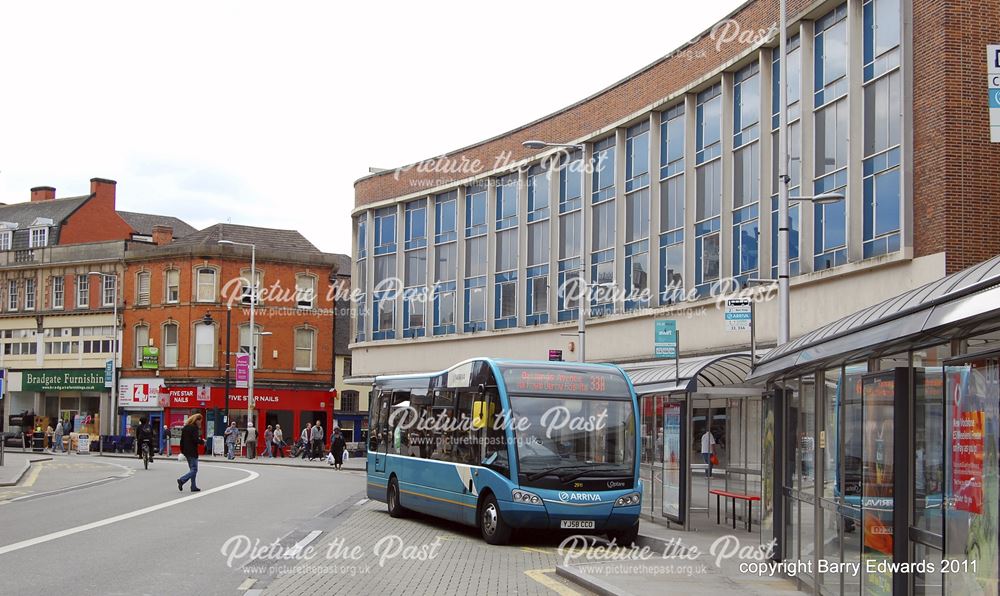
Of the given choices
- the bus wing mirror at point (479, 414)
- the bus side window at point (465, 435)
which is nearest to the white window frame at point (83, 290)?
the bus side window at point (465, 435)

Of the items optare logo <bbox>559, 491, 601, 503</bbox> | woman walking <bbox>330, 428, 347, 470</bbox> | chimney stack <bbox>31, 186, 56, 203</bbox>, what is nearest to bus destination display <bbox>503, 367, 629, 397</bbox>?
optare logo <bbox>559, 491, 601, 503</bbox>

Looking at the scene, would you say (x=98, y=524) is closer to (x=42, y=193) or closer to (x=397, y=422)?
(x=397, y=422)

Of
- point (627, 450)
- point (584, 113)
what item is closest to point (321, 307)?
point (584, 113)

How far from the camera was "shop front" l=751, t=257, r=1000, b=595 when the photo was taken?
22.8 feet

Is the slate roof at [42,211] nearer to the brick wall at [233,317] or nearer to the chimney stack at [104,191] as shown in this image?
the chimney stack at [104,191]

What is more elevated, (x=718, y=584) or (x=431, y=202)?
(x=431, y=202)

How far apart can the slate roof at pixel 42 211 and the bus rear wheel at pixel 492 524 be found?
6293 cm

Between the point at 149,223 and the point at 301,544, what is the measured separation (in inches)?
2866

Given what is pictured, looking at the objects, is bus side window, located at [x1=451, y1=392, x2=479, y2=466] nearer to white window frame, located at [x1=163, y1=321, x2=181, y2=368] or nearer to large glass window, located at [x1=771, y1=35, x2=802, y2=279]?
large glass window, located at [x1=771, y1=35, x2=802, y2=279]

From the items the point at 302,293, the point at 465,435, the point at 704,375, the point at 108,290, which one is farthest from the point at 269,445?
the point at 704,375

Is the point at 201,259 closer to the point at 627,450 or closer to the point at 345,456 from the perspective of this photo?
the point at 345,456

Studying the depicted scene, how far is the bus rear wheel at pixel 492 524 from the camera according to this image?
17.4 metres

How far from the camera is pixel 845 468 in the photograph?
1007cm

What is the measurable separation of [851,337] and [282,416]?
6091 centimetres
